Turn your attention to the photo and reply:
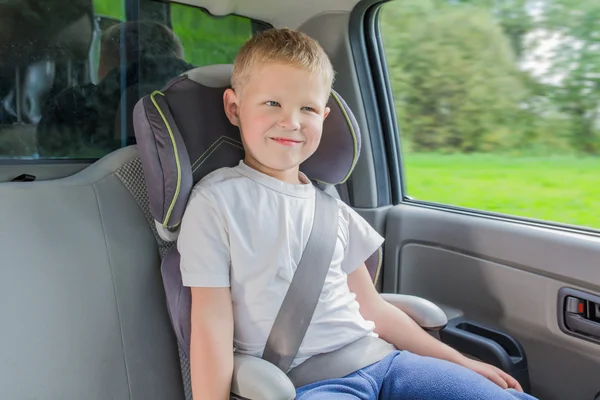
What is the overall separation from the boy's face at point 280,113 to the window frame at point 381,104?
3.18 ft

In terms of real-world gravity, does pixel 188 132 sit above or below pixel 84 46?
below

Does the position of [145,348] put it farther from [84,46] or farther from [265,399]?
[84,46]

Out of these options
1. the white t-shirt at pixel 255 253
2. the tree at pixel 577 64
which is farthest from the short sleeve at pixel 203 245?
the tree at pixel 577 64

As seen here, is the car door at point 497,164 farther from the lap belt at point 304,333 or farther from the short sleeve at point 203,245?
the short sleeve at point 203,245

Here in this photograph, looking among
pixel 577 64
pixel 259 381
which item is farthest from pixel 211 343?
pixel 577 64

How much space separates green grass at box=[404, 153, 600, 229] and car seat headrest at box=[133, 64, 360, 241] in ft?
2.74

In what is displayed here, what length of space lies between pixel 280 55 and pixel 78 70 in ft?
2.45

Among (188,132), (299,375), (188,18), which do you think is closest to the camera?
(299,375)

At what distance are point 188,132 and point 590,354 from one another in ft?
4.88

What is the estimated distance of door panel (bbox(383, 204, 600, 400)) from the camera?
2.00m

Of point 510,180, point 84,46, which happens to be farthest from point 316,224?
point 510,180

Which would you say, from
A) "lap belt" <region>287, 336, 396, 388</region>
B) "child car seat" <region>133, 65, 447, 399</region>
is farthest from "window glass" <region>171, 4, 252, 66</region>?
"lap belt" <region>287, 336, 396, 388</region>

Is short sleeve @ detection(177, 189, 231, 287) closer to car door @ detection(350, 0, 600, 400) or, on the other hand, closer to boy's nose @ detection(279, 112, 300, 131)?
boy's nose @ detection(279, 112, 300, 131)

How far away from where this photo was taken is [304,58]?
1636 millimetres
